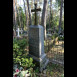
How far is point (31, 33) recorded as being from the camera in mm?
3646

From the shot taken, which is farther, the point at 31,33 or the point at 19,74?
the point at 31,33

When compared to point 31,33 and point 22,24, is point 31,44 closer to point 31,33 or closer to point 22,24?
point 31,33
